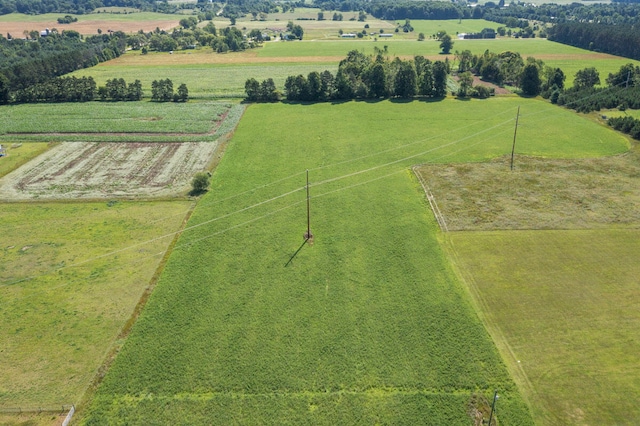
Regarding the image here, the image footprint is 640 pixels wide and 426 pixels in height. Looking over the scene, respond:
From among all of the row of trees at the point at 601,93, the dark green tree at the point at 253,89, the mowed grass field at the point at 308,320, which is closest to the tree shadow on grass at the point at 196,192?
the mowed grass field at the point at 308,320

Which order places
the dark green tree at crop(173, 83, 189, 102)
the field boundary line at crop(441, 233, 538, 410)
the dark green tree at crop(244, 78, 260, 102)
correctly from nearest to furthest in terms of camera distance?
the field boundary line at crop(441, 233, 538, 410) → the dark green tree at crop(244, 78, 260, 102) → the dark green tree at crop(173, 83, 189, 102)

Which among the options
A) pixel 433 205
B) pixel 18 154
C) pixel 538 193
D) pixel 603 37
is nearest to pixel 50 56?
pixel 18 154

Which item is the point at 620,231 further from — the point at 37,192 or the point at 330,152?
the point at 37,192

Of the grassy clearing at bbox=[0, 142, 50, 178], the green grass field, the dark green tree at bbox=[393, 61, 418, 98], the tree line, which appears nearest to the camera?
the grassy clearing at bbox=[0, 142, 50, 178]

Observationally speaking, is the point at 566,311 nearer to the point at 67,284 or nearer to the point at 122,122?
the point at 67,284

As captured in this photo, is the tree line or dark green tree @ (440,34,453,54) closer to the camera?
the tree line

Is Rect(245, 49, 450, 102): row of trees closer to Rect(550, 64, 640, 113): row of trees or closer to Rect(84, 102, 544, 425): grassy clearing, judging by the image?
Rect(550, 64, 640, 113): row of trees

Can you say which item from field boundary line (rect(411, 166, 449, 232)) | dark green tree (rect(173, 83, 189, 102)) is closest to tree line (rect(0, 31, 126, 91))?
dark green tree (rect(173, 83, 189, 102))
